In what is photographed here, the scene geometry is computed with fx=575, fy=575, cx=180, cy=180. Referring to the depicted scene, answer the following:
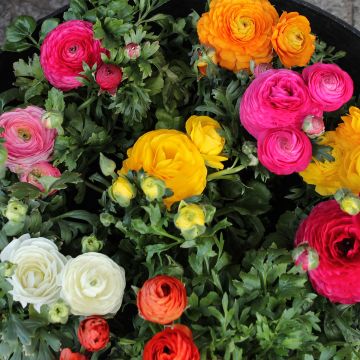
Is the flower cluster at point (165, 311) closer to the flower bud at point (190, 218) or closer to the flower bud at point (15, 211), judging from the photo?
the flower bud at point (190, 218)

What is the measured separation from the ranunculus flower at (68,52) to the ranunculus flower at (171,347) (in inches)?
12.0

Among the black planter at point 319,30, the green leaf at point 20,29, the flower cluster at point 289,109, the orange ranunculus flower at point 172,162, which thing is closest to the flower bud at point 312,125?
the flower cluster at point 289,109

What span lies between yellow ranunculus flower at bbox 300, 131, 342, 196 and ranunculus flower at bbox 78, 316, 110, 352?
273mm

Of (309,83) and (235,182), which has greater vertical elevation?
(309,83)

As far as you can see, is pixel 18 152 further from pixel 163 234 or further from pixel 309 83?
pixel 309 83

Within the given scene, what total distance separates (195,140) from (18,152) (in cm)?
19

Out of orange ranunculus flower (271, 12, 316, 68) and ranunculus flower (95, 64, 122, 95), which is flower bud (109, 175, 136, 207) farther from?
orange ranunculus flower (271, 12, 316, 68)

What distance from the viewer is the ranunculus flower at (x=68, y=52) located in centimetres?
63

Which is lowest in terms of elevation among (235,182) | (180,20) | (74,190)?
(74,190)

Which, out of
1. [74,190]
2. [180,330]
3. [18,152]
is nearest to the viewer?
[180,330]

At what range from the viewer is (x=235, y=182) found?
26.5 inches

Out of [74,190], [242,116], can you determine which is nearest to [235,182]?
[242,116]

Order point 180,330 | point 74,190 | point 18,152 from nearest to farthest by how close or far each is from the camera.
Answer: point 180,330
point 18,152
point 74,190

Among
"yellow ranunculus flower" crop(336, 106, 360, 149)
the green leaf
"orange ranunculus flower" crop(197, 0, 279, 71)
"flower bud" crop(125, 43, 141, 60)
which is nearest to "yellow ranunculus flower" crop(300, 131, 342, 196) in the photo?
"yellow ranunculus flower" crop(336, 106, 360, 149)
